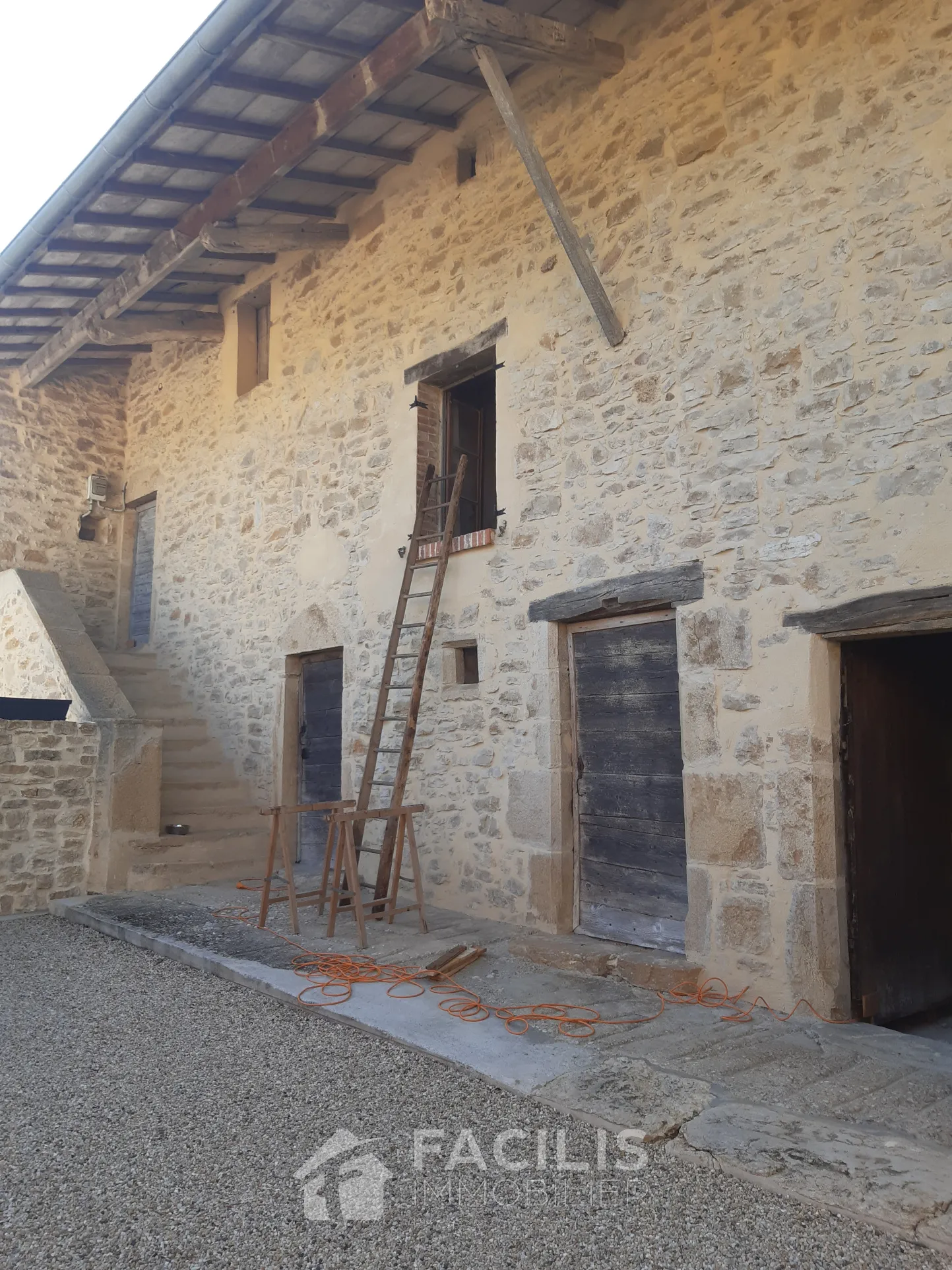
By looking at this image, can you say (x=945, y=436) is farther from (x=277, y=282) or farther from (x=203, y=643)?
(x=203, y=643)

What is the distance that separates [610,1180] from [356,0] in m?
5.08

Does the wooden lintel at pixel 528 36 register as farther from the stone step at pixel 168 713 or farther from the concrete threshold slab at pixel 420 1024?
the stone step at pixel 168 713

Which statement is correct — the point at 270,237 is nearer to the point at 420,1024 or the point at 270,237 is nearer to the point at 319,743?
the point at 319,743

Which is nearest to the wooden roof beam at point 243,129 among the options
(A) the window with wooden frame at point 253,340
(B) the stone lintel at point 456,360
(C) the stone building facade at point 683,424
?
(C) the stone building facade at point 683,424

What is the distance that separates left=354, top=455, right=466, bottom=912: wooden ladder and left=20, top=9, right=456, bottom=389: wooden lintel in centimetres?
205

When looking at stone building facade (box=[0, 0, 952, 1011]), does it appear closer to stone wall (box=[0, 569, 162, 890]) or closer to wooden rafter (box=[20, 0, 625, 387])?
wooden rafter (box=[20, 0, 625, 387])

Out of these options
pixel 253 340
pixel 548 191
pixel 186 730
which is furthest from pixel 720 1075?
pixel 253 340

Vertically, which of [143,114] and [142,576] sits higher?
[143,114]

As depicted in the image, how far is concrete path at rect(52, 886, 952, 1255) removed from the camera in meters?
2.22

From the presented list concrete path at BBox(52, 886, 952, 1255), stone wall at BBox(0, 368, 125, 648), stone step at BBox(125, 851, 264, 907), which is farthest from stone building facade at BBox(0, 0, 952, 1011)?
stone wall at BBox(0, 368, 125, 648)

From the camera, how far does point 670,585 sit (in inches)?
172

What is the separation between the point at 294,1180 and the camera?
7.77 feet

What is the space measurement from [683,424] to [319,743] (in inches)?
155

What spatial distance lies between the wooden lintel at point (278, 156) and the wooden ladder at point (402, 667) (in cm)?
205
